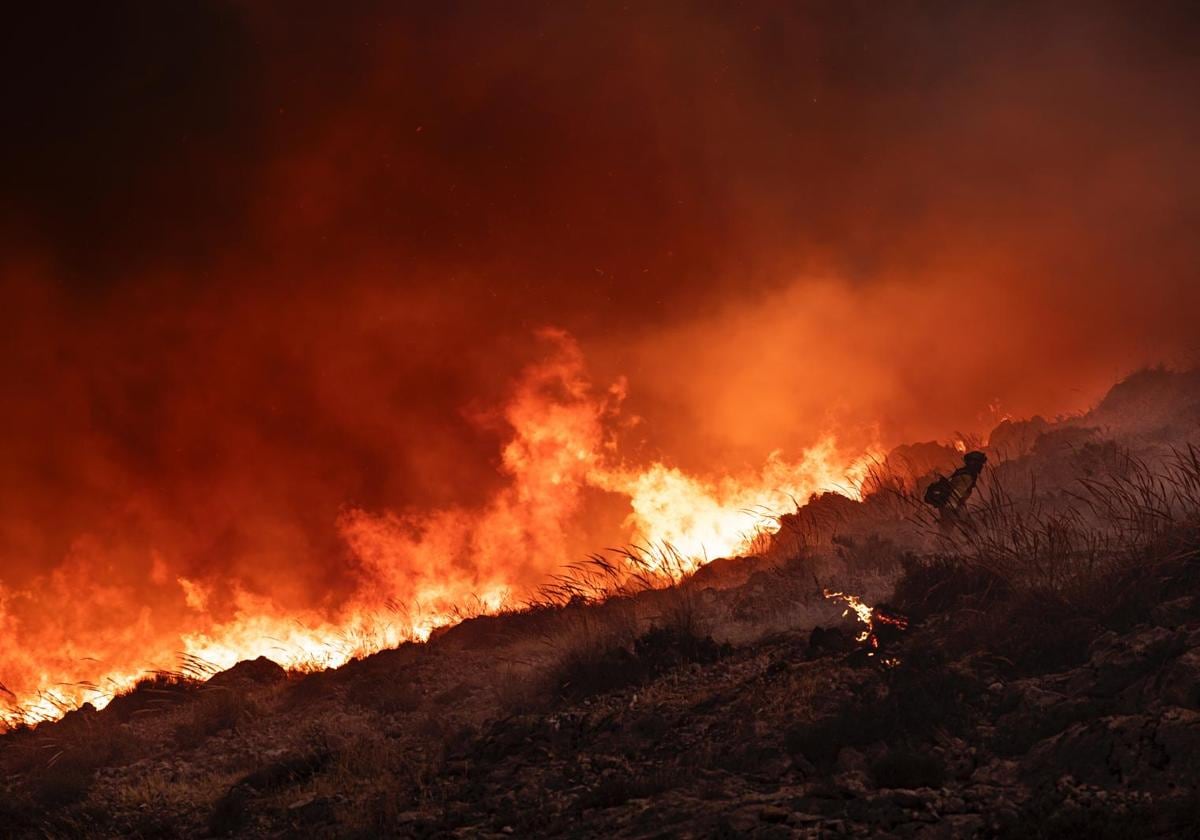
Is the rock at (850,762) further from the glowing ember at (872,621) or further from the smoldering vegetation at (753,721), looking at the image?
the glowing ember at (872,621)

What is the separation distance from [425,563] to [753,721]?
92.3 ft

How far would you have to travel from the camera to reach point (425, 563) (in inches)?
1403

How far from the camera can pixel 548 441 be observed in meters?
38.8

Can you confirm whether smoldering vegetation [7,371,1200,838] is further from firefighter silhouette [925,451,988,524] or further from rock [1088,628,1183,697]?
firefighter silhouette [925,451,988,524]

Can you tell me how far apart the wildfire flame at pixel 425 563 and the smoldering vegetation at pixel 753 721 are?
5.24 m

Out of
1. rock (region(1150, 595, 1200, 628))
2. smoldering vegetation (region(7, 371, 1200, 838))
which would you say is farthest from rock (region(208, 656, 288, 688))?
rock (region(1150, 595, 1200, 628))

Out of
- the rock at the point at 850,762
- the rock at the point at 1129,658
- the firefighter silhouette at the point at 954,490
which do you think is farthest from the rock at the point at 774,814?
the firefighter silhouette at the point at 954,490

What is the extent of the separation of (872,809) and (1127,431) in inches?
593

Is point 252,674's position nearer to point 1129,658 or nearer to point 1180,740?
point 1129,658

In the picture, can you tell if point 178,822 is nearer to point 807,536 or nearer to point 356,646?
point 356,646

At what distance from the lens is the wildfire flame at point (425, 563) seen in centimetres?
2175

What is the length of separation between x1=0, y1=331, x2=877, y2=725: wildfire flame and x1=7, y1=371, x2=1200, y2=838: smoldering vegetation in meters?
5.24

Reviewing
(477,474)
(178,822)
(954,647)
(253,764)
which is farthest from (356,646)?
(477,474)

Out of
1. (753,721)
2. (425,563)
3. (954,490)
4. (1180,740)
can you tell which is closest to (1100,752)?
(1180,740)
